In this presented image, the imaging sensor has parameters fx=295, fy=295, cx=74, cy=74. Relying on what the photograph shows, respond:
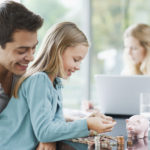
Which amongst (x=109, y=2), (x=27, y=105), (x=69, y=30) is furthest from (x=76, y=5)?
(x=27, y=105)

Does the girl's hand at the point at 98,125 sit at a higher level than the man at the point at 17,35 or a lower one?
lower

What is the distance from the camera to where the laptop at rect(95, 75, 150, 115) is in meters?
1.85

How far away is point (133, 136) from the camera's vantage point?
1.36 m

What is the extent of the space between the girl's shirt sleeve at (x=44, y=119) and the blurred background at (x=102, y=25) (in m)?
2.70

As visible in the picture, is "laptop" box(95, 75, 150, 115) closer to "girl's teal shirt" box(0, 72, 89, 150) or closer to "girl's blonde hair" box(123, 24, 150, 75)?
"girl's teal shirt" box(0, 72, 89, 150)

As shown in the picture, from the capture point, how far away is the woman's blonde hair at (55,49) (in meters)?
1.47

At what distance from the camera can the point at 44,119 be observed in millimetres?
1288

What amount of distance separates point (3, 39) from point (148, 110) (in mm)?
912

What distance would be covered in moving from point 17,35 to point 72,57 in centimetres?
30

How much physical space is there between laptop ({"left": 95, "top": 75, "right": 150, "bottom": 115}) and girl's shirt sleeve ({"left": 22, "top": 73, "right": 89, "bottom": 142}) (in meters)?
0.62

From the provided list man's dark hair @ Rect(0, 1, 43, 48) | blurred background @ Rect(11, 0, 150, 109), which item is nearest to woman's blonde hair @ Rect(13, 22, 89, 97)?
man's dark hair @ Rect(0, 1, 43, 48)

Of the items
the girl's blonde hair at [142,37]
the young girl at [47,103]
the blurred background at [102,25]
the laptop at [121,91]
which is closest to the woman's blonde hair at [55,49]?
the young girl at [47,103]

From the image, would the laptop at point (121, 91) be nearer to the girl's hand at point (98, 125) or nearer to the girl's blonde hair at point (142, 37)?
the girl's hand at point (98, 125)

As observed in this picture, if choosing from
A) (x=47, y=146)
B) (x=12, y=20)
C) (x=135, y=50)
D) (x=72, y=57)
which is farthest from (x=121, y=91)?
(x=135, y=50)
